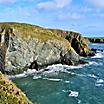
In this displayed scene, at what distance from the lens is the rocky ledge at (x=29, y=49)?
7281 centimetres

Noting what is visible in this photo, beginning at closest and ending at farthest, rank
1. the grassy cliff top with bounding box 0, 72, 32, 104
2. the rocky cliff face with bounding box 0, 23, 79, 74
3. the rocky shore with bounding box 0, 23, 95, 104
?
the grassy cliff top with bounding box 0, 72, 32, 104
the rocky shore with bounding box 0, 23, 95, 104
the rocky cliff face with bounding box 0, 23, 79, 74

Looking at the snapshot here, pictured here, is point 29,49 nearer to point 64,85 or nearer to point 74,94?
point 64,85

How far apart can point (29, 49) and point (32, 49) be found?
890 millimetres

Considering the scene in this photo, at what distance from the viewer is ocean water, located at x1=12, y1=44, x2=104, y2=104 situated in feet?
153

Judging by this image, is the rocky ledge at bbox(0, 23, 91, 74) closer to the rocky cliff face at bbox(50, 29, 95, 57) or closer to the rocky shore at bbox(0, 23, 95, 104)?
the rocky shore at bbox(0, 23, 95, 104)

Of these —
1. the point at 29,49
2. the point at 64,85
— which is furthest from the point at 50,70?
the point at 64,85

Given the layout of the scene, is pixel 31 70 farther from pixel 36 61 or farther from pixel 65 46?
pixel 65 46

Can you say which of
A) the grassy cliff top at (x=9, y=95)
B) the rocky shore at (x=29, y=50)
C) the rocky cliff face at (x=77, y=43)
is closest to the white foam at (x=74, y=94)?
the rocky shore at (x=29, y=50)

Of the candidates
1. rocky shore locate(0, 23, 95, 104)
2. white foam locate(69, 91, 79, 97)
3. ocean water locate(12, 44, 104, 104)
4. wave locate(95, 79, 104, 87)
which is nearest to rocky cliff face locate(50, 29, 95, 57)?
rocky shore locate(0, 23, 95, 104)

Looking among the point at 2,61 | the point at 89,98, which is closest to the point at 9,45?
the point at 2,61

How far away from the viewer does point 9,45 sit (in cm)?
7344

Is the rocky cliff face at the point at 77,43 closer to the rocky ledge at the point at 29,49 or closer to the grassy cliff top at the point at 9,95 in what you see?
the rocky ledge at the point at 29,49

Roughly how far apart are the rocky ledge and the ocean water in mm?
2851

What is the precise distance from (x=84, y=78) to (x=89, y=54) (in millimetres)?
51043
